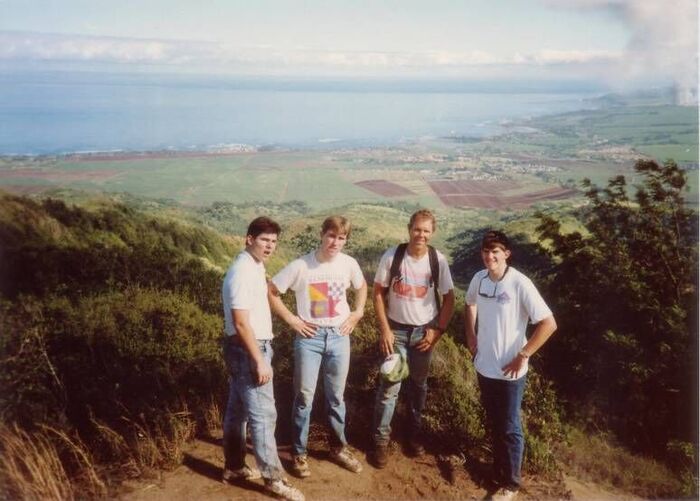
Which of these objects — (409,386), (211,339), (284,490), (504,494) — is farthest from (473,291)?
(211,339)

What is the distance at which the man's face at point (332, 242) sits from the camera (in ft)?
10.2

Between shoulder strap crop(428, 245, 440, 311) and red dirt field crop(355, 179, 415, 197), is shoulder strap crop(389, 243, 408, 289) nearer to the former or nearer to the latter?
shoulder strap crop(428, 245, 440, 311)

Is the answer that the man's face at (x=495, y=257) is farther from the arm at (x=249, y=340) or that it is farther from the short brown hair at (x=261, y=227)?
the arm at (x=249, y=340)

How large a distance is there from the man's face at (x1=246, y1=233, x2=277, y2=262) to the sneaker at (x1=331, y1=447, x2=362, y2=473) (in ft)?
5.22

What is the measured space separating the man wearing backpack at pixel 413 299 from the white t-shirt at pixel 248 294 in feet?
2.58

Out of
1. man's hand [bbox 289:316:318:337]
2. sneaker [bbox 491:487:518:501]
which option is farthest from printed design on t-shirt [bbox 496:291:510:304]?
sneaker [bbox 491:487:518:501]

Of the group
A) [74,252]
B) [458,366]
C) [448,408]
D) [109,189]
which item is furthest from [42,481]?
[109,189]

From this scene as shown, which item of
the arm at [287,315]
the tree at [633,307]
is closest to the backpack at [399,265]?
the arm at [287,315]

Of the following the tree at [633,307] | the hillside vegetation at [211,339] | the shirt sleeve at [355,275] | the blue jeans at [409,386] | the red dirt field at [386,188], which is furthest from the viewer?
the red dirt field at [386,188]

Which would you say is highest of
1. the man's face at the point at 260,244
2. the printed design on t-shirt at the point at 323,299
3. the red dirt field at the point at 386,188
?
the red dirt field at the point at 386,188

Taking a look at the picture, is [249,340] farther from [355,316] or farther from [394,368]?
[394,368]

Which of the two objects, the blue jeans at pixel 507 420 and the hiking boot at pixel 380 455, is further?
the hiking boot at pixel 380 455

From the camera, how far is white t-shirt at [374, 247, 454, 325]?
329cm

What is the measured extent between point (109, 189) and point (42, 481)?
31.4 feet
